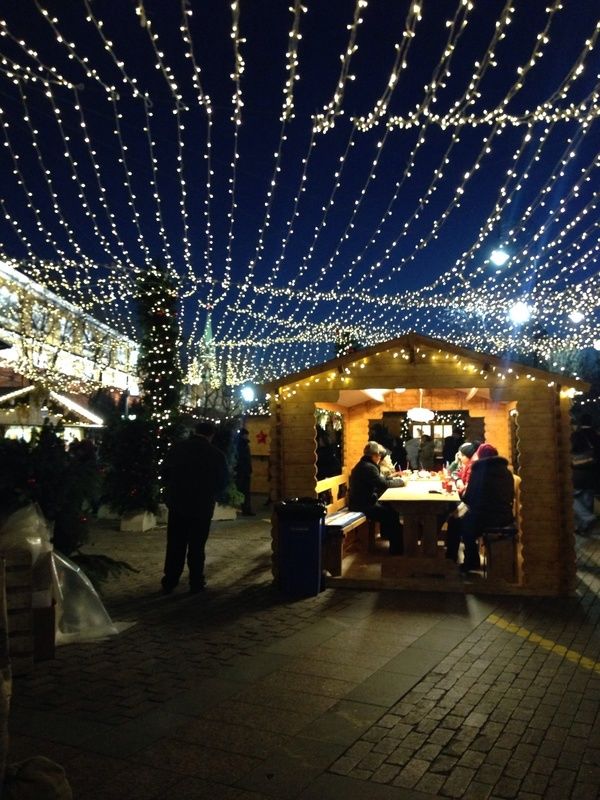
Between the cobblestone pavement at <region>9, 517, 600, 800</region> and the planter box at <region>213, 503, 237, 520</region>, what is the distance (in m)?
6.91

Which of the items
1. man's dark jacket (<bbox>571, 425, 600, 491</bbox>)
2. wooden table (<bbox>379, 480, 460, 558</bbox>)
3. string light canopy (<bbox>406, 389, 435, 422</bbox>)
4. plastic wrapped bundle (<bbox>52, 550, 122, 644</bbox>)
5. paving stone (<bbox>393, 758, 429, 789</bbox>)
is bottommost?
paving stone (<bbox>393, 758, 429, 789</bbox>)

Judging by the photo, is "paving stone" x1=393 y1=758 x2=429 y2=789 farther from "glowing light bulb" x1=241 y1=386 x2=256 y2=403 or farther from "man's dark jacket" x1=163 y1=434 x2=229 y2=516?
"glowing light bulb" x1=241 y1=386 x2=256 y2=403

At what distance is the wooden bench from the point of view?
8.46 m

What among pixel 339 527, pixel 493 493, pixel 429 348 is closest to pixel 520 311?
pixel 429 348

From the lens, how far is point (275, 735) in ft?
13.1

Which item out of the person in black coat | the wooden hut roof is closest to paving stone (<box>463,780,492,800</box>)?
the wooden hut roof


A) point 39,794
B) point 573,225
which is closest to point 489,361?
point 573,225

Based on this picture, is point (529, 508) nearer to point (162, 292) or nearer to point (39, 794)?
point (39, 794)

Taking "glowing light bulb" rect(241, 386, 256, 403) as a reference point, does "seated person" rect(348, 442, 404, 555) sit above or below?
below

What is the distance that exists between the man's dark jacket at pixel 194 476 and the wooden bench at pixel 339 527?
1.45m

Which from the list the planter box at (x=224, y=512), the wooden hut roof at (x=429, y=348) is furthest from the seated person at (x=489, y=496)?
the planter box at (x=224, y=512)

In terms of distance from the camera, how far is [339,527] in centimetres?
845

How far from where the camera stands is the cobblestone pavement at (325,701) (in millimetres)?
3484

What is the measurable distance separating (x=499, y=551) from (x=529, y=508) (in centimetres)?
62
